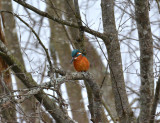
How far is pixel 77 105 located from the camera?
773 cm

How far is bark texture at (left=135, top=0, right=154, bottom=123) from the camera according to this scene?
3.96 meters

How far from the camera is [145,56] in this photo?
13.2 feet

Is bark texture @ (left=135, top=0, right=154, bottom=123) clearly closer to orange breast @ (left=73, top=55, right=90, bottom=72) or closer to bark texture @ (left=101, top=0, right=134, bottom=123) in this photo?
bark texture @ (left=101, top=0, right=134, bottom=123)

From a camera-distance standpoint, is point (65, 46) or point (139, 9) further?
point (65, 46)

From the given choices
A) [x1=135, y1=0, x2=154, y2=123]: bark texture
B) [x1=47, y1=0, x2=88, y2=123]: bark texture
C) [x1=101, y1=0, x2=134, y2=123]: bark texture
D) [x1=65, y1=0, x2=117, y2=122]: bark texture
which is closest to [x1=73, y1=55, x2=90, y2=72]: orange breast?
[x1=65, y1=0, x2=117, y2=122]: bark texture

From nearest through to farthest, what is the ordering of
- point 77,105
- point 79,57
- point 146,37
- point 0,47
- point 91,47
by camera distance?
point 0,47 < point 146,37 < point 79,57 < point 91,47 < point 77,105

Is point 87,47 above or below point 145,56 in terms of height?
above

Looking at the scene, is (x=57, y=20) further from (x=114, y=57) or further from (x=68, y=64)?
(x=68, y=64)

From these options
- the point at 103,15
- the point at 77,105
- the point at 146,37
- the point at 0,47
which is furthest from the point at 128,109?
the point at 77,105

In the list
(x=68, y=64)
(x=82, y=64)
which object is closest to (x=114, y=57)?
(x=82, y=64)

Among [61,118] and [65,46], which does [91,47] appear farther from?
[65,46]

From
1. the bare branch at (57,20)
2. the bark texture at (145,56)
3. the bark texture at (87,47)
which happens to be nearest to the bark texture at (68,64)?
the bark texture at (87,47)

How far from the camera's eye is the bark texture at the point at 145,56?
13.0 ft

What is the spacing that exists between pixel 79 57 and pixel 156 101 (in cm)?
135
